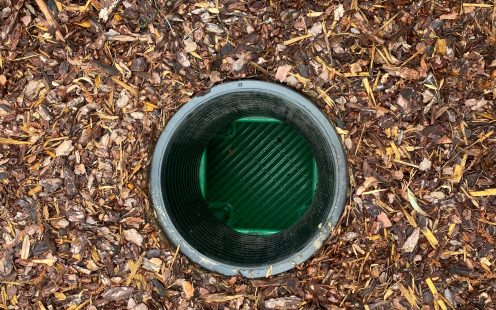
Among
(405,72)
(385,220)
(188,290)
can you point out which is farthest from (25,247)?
(405,72)

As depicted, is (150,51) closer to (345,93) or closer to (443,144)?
(345,93)

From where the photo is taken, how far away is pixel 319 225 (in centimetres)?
229

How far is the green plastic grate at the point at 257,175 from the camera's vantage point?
3.04 meters

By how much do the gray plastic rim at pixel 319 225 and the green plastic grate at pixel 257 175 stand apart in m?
0.73

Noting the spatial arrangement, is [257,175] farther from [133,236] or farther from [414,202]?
[414,202]

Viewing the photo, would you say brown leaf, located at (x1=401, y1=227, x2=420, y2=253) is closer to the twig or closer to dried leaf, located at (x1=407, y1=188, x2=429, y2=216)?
dried leaf, located at (x1=407, y1=188, x2=429, y2=216)

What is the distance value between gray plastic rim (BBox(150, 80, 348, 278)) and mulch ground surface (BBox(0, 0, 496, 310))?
3 cm

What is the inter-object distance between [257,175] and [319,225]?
85 cm

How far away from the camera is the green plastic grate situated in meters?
3.04

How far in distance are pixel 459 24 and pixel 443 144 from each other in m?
0.49

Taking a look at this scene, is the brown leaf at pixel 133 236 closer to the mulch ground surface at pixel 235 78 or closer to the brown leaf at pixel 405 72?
the mulch ground surface at pixel 235 78

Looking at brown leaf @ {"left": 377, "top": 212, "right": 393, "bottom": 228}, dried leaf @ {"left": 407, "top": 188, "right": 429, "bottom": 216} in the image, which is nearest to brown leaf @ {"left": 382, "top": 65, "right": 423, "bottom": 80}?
dried leaf @ {"left": 407, "top": 188, "right": 429, "bottom": 216}

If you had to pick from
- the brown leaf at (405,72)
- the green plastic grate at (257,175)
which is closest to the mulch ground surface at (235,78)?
the brown leaf at (405,72)

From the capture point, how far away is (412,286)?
7.14 feet
